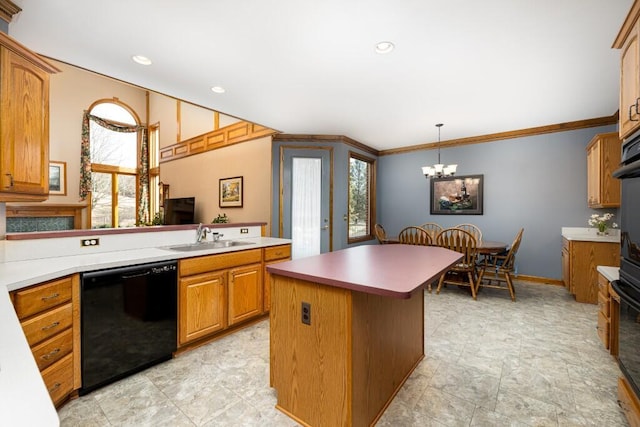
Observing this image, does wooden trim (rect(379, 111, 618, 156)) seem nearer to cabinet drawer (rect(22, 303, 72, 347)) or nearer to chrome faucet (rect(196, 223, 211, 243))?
chrome faucet (rect(196, 223, 211, 243))

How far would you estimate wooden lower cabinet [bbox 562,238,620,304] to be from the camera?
11.2 ft

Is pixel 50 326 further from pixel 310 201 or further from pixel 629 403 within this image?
pixel 310 201

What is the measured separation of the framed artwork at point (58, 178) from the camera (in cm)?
608

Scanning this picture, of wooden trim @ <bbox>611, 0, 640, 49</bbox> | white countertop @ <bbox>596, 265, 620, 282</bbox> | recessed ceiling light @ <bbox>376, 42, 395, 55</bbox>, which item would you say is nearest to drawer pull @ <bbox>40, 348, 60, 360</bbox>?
recessed ceiling light @ <bbox>376, 42, 395, 55</bbox>

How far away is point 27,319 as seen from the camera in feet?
4.87

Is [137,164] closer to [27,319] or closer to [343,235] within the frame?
[343,235]

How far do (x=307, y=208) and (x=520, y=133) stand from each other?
3.76m

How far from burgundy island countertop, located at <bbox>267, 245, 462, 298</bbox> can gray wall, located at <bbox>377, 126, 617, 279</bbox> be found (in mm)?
3526

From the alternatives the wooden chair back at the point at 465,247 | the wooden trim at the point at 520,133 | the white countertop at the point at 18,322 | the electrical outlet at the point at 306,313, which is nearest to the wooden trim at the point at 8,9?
the white countertop at the point at 18,322

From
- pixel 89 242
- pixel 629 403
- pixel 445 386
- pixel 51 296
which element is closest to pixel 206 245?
A: pixel 89 242

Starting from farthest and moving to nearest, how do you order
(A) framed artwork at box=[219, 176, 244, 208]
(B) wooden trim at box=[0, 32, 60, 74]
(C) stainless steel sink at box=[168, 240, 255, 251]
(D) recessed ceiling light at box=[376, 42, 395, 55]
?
(A) framed artwork at box=[219, 176, 244, 208], (C) stainless steel sink at box=[168, 240, 255, 251], (D) recessed ceiling light at box=[376, 42, 395, 55], (B) wooden trim at box=[0, 32, 60, 74]

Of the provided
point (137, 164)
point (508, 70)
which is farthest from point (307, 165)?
point (137, 164)

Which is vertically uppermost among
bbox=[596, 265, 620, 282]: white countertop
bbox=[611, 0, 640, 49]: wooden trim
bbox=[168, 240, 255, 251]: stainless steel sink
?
bbox=[611, 0, 640, 49]: wooden trim

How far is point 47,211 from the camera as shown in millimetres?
5770
